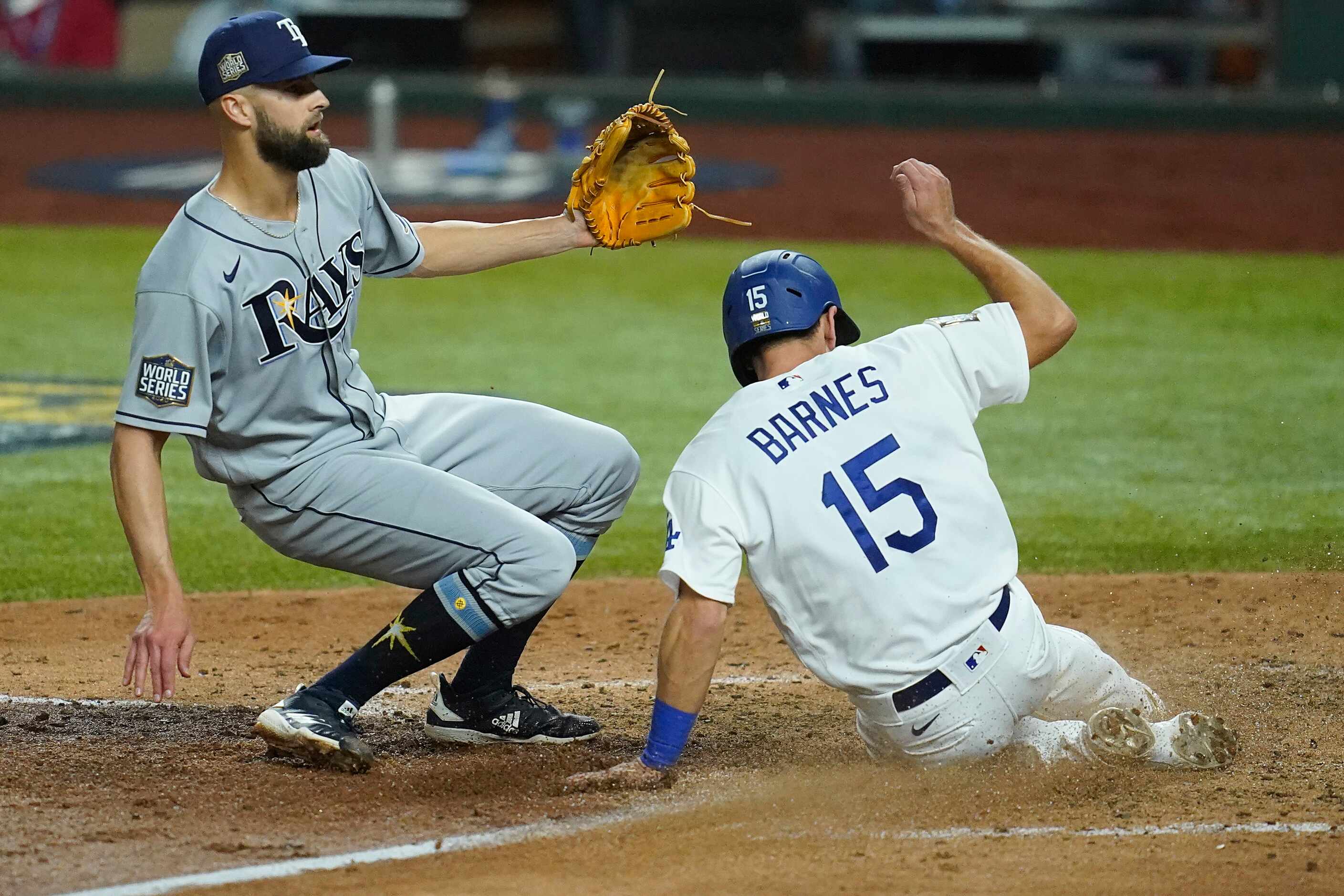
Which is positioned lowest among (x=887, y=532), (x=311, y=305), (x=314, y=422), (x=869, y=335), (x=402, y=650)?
(x=869, y=335)

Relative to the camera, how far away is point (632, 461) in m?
3.84

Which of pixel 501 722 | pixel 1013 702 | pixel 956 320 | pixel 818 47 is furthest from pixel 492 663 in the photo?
pixel 818 47

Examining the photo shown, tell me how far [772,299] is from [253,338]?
106 centimetres

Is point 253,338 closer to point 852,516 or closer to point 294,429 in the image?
point 294,429

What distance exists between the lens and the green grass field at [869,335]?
19.2ft

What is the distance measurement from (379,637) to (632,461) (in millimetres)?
715

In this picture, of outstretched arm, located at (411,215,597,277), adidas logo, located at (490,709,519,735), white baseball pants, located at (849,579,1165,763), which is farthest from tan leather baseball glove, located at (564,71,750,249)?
white baseball pants, located at (849,579,1165,763)

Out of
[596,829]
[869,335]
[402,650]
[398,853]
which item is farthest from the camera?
[869,335]

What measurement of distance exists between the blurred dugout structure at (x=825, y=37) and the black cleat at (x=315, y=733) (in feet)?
47.8

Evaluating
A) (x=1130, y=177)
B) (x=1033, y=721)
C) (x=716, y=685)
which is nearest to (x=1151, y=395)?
(x=716, y=685)

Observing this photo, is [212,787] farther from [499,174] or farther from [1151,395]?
[499,174]

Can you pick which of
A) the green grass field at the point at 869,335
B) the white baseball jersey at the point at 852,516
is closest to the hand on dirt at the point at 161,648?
the white baseball jersey at the point at 852,516

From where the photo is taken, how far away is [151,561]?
10.6 ft

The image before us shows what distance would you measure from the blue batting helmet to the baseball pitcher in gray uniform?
61cm
